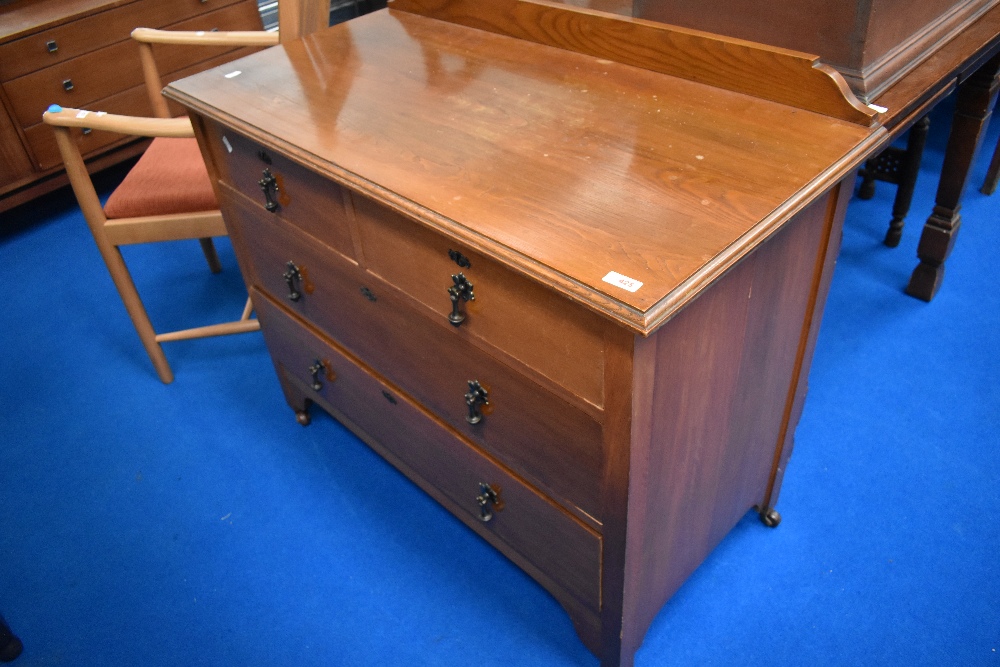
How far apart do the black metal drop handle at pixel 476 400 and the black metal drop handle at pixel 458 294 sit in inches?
5.7

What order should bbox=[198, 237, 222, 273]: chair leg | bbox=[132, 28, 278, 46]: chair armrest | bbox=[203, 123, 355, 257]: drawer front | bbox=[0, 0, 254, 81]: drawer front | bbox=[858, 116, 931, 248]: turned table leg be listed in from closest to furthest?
bbox=[203, 123, 355, 257]: drawer front < bbox=[132, 28, 278, 46]: chair armrest < bbox=[858, 116, 931, 248]: turned table leg < bbox=[198, 237, 222, 273]: chair leg < bbox=[0, 0, 254, 81]: drawer front

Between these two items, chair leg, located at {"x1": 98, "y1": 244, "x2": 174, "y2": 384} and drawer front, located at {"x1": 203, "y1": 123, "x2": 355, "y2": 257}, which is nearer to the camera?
drawer front, located at {"x1": 203, "y1": 123, "x2": 355, "y2": 257}

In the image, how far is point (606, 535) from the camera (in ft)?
4.33

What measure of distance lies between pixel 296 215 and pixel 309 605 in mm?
879

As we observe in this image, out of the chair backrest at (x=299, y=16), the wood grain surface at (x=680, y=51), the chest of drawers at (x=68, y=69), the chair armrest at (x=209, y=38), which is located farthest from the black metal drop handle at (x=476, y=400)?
the chest of drawers at (x=68, y=69)

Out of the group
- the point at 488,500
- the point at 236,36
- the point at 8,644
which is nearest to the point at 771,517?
the point at 488,500

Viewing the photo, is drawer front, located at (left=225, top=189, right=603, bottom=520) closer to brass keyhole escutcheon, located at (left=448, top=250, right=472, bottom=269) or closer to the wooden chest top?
brass keyhole escutcheon, located at (left=448, top=250, right=472, bottom=269)

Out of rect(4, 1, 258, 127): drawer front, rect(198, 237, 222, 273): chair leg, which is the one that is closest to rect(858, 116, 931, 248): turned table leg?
rect(198, 237, 222, 273): chair leg

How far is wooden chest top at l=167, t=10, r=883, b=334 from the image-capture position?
41.0 inches

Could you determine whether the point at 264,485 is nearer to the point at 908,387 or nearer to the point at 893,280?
the point at 908,387

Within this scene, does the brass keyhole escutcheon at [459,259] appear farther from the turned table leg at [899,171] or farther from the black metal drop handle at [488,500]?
the turned table leg at [899,171]

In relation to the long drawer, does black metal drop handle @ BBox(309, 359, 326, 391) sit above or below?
below

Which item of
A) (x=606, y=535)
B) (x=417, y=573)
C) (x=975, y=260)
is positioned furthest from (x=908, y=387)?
(x=417, y=573)

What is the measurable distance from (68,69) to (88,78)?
0.08m
